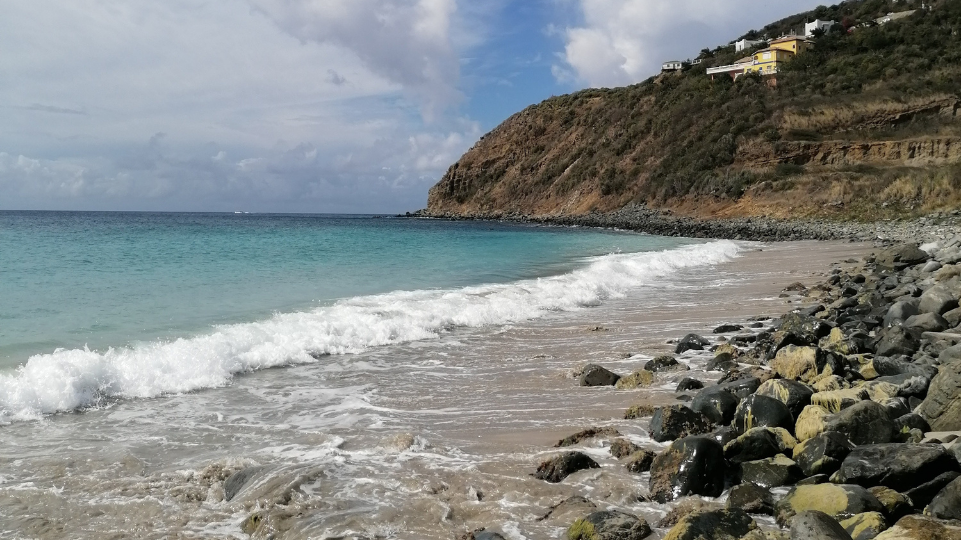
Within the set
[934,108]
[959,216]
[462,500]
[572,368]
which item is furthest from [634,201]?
[462,500]

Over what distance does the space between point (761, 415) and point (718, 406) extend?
564mm

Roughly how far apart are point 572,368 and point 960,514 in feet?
16.9

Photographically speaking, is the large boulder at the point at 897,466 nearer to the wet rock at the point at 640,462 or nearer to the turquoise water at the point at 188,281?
the wet rock at the point at 640,462

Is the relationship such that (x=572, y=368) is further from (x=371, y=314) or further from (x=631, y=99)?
(x=631, y=99)

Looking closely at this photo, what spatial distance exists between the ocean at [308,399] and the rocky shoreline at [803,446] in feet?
0.97

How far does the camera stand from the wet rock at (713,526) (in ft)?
11.9

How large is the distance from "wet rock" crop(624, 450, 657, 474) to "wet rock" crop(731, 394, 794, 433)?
88 cm

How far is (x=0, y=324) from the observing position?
10.6 m

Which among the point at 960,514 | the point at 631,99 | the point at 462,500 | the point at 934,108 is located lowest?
the point at 462,500

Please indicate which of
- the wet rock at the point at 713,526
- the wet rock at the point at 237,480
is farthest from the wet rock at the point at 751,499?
the wet rock at the point at 237,480

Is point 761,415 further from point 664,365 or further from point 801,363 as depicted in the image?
point 664,365

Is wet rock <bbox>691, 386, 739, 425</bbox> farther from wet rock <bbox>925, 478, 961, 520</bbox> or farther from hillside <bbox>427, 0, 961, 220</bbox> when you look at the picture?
hillside <bbox>427, 0, 961, 220</bbox>

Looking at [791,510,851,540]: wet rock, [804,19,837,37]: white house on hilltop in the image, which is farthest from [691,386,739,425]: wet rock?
[804,19,837,37]: white house on hilltop

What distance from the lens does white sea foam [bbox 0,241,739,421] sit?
7.22 metres
